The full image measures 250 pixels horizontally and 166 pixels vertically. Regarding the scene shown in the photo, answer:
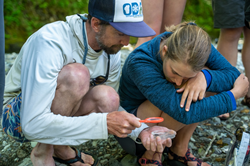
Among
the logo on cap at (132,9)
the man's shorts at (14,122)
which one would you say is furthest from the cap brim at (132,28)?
the man's shorts at (14,122)

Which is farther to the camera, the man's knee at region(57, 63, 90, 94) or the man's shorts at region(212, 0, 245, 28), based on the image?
the man's shorts at region(212, 0, 245, 28)

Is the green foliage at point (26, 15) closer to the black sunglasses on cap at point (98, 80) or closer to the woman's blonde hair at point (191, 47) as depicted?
the black sunglasses on cap at point (98, 80)

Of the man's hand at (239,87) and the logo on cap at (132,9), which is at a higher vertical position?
the logo on cap at (132,9)

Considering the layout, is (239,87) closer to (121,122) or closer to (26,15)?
(121,122)

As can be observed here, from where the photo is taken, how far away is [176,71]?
4.85 feet

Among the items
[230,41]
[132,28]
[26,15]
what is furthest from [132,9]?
[26,15]

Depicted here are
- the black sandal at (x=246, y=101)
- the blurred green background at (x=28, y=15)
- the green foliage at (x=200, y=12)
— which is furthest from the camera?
the green foliage at (x=200, y=12)

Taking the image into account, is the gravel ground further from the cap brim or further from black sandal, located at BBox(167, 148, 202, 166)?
the cap brim

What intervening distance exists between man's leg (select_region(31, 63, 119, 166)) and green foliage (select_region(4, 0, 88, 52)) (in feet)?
15.3

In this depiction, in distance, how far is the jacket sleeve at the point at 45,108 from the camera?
1287 mm

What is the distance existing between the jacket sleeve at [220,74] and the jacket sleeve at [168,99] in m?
0.14

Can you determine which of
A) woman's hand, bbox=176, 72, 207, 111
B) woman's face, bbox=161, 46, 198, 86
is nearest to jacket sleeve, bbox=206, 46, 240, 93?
woman's hand, bbox=176, 72, 207, 111

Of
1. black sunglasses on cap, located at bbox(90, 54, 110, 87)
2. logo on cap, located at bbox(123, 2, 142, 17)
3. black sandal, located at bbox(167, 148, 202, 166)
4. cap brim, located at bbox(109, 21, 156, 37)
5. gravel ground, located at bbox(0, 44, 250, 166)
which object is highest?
logo on cap, located at bbox(123, 2, 142, 17)

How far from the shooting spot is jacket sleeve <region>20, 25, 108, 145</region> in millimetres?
1287
